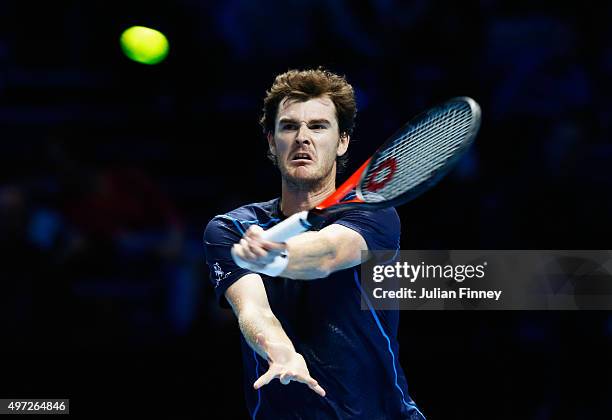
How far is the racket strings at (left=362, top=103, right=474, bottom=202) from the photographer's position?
284 centimetres

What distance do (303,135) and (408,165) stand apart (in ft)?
2.00

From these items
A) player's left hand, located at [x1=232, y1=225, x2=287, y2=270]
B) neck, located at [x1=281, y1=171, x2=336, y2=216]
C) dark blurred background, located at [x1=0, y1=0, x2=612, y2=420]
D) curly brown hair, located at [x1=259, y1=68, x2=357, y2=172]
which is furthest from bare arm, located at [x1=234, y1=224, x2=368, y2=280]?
dark blurred background, located at [x1=0, y1=0, x2=612, y2=420]

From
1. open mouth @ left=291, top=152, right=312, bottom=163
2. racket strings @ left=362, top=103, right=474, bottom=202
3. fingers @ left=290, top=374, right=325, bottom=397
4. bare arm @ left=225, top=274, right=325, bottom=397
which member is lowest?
fingers @ left=290, top=374, right=325, bottom=397

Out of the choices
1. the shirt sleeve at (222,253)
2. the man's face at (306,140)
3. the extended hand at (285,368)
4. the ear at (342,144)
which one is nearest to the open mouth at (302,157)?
the man's face at (306,140)

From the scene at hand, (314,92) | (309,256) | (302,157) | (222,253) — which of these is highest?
(314,92)

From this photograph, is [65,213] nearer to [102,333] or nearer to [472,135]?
[102,333]

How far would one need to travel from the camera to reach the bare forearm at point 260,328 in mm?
3088

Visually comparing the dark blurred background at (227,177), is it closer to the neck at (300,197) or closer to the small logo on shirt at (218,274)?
the small logo on shirt at (218,274)

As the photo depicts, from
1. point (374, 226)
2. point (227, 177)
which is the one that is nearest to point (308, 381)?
point (374, 226)

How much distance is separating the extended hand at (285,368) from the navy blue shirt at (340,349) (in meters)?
0.19

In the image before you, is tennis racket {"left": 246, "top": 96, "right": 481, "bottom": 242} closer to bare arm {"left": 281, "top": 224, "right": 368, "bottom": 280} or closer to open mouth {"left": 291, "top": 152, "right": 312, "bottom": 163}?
bare arm {"left": 281, "top": 224, "right": 368, "bottom": 280}

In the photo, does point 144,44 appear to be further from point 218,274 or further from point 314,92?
point 218,274

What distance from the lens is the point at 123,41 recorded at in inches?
255

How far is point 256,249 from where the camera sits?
269 cm
